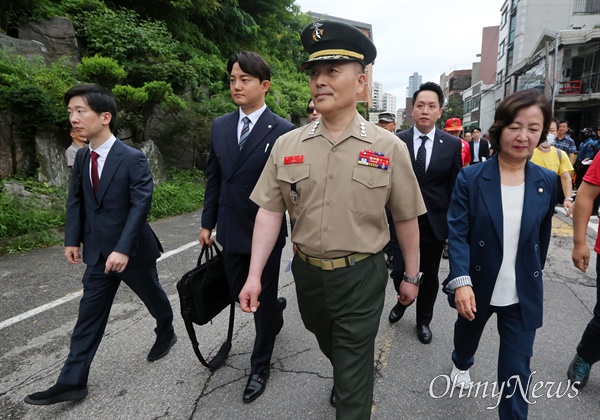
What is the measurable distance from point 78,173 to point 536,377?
3.36 meters

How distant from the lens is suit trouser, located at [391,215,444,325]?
2988 mm

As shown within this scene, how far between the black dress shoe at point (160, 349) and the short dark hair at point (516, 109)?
8.52 feet

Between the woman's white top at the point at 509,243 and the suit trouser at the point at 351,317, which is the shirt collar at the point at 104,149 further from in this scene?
the woman's white top at the point at 509,243

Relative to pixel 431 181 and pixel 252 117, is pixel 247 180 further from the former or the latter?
pixel 431 181

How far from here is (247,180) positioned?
2393mm

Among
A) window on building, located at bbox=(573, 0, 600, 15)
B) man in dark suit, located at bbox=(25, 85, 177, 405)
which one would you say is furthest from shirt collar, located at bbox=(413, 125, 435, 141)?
window on building, located at bbox=(573, 0, 600, 15)

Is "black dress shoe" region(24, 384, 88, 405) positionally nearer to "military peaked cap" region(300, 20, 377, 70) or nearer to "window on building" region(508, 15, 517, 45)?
"military peaked cap" region(300, 20, 377, 70)

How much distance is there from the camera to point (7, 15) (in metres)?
8.34

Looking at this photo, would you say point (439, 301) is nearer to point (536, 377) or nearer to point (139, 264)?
point (536, 377)

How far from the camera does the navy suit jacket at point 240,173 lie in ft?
7.85

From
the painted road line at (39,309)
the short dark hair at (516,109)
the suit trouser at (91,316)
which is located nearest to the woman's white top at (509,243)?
the short dark hair at (516,109)

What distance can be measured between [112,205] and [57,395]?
1.18 metres

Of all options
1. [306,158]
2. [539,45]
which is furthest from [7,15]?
[539,45]

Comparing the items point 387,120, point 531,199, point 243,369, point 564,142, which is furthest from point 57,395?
point 564,142
